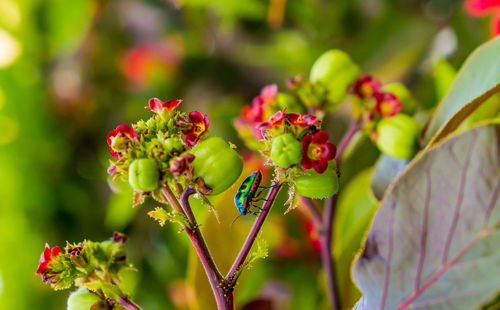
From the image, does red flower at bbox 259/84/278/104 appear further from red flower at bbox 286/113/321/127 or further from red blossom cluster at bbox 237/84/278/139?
red flower at bbox 286/113/321/127

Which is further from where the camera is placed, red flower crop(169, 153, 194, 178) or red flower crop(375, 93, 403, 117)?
red flower crop(375, 93, 403, 117)

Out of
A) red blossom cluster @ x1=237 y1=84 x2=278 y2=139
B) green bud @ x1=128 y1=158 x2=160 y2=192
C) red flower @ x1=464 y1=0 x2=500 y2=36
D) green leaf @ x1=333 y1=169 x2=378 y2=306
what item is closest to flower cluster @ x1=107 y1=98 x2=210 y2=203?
green bud @ x1=128 y1=158 x2=160 y2=192

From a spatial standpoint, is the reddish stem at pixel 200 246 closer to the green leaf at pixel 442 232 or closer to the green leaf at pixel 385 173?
the green leaf at pixel 442 232

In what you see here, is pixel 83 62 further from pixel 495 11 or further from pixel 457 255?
pixel 457 255

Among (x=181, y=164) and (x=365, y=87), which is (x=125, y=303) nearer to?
(x=181, y=164)

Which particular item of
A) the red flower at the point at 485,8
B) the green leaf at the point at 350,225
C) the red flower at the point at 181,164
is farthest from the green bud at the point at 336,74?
the red flower at the point at 485,8

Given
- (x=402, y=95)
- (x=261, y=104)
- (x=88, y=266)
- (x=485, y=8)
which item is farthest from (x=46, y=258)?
(x=485, y=8)
